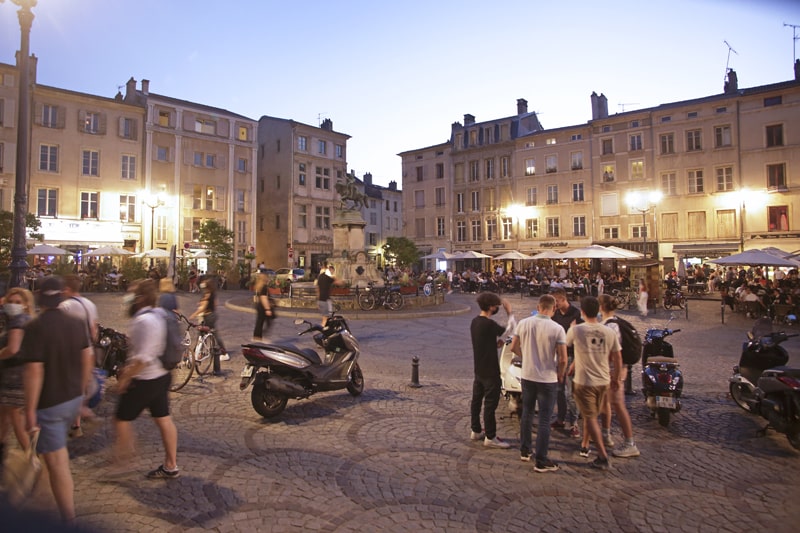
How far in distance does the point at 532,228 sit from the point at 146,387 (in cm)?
4259

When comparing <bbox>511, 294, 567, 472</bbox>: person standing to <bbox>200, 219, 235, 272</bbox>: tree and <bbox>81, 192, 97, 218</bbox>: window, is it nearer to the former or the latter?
<bbox>200, 219, 235, 272</bbox>: tree

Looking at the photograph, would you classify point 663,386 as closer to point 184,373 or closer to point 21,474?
point 21,474

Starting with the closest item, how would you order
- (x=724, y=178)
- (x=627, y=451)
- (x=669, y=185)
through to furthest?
1. (x=627, y=451)
2. (x=724, y=178)
3. (x=669, y=185)

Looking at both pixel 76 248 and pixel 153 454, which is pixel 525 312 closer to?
pixel 153 454

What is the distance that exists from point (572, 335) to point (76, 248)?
123 feet

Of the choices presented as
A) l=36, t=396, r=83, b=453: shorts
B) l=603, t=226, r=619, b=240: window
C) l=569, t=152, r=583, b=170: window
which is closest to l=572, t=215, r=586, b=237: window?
l=603, t=226, r=619, b=240: window

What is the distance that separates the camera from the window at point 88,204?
34.5 m

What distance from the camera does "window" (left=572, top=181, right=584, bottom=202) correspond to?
136 ft

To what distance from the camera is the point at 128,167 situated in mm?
36781

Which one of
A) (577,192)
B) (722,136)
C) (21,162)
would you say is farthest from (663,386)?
(577,192)

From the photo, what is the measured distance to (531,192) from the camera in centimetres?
4403

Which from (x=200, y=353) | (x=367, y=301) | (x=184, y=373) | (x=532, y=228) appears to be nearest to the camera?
(x=184, y=373)

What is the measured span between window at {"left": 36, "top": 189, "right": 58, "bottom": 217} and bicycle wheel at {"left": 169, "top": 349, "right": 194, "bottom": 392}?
32316mm

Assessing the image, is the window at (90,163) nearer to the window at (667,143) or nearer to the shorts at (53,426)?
the shorts at (53,426)
